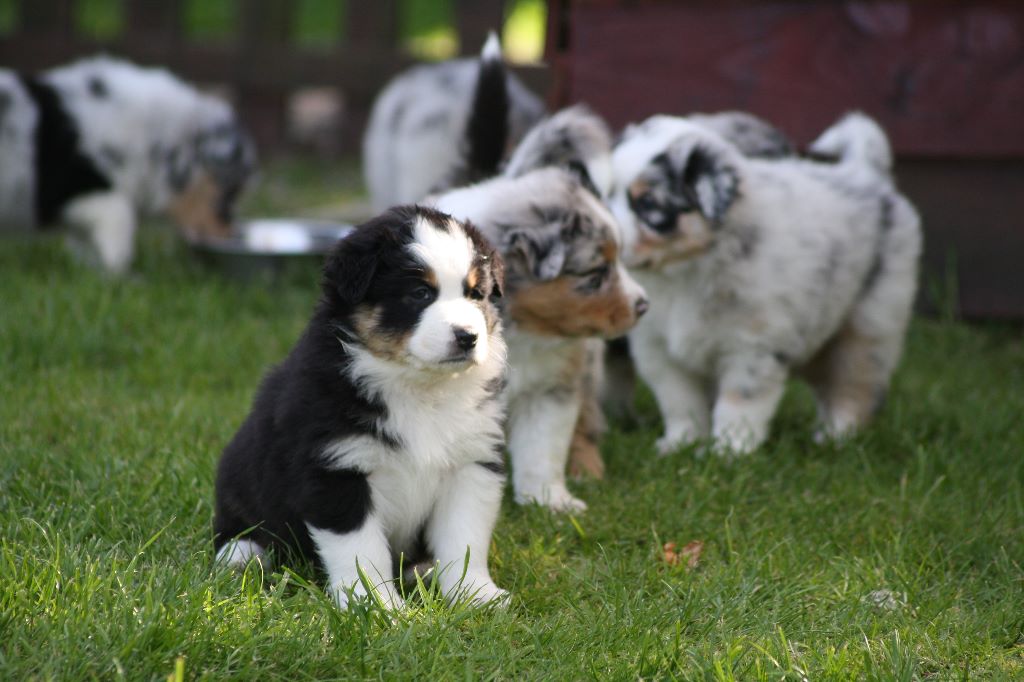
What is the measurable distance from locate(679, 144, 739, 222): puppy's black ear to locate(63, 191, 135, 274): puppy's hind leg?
3.53 meters

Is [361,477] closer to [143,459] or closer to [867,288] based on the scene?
[143,459]

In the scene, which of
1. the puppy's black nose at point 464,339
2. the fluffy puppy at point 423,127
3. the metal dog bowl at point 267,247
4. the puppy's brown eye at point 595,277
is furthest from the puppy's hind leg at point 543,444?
the metal dog bowl at point 267,247

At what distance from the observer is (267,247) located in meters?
6.20

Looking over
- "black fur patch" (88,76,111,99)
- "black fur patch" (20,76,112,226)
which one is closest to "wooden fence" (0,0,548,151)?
"black fur patch" (88,76,111,99)

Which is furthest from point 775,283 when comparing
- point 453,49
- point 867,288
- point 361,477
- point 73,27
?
point 73,27

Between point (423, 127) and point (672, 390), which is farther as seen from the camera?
point (423, 127)

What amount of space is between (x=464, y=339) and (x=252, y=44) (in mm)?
7398

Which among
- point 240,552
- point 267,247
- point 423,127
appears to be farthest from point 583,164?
point 267,247

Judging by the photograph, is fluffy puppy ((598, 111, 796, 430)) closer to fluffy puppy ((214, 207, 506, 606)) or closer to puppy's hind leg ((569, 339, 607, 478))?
puppy's hind leg ((569, 339, 607, 478))

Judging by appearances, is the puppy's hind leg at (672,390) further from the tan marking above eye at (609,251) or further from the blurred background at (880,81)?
the blurred background at (880,81)

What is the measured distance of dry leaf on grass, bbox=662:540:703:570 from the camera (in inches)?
121

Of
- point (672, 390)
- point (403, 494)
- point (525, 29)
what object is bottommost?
point (525, 29)

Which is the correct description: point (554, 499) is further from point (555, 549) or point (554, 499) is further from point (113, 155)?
point (113, 155)

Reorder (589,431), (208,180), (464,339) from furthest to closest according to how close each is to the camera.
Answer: (208,180), (589,431), (464,339)
